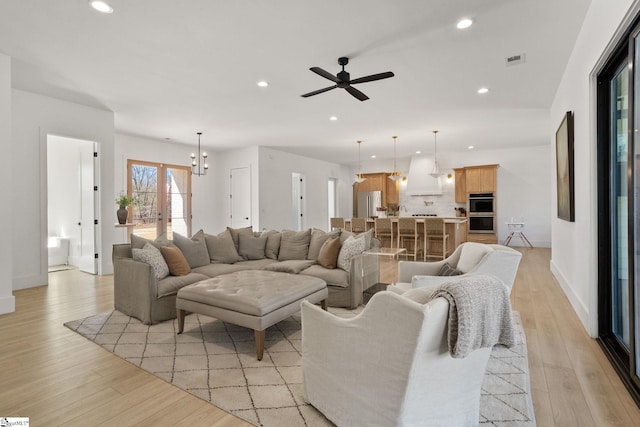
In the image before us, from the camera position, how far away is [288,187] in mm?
9500

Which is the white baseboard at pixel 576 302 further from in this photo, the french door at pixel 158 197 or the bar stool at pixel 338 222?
the french door at pixel 158 197

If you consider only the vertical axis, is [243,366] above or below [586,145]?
below

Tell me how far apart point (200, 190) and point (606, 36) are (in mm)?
8435

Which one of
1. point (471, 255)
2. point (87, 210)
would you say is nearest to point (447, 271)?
point (471, 255)

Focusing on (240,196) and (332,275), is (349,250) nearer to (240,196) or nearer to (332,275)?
(332,275)

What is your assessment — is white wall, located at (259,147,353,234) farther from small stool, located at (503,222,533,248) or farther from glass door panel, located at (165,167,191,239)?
small stool, located at (503,222,533,248)

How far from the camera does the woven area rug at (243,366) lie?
1.88 meters

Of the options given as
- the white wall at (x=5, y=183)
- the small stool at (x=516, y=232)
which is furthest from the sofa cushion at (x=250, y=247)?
the small stool at (x=516, y=232)

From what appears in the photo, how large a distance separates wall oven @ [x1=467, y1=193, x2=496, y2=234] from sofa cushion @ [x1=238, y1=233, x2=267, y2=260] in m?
6.96

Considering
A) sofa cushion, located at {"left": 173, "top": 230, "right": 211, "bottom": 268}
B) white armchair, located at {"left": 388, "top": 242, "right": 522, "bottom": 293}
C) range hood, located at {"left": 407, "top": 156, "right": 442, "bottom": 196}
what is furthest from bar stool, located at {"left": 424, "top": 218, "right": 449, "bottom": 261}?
sofa cushion, located at {"left": 173, "top": 230, "right": 211, "bottom": 268}

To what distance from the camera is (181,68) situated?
3.86 m

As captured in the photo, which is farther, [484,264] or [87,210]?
[87,210]

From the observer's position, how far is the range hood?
9961 millimetres

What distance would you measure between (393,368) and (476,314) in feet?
1.40
